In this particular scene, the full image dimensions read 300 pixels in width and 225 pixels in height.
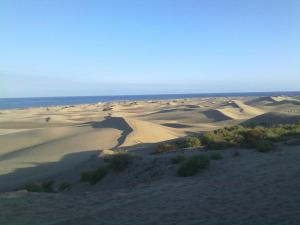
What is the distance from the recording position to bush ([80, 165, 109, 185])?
16.0m

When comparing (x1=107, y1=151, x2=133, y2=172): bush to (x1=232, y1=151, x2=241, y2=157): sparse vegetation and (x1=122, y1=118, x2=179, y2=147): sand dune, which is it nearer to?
(x1=232, y1=151, x2=241, y2=157): sparse vegetation

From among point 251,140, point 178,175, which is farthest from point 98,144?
point 178,175

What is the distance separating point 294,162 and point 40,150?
1928 centimetres

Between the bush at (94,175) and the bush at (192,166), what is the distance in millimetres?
3281

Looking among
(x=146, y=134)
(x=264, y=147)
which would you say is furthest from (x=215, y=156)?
(x=146, y=134)

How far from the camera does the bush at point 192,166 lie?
1396cm

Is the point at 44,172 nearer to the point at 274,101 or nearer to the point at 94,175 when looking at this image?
the point at 94,175

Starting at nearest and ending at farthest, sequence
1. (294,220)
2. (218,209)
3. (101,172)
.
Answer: (294,220), (218,209), (101,172)

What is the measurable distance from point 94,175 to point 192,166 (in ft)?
12.8

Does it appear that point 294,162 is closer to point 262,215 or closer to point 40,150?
point 262,215

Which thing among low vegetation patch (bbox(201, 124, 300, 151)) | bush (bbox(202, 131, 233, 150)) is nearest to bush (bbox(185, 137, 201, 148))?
low vegetation patch (bbox(201, 124, 300, 151))

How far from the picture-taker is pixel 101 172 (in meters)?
16.3

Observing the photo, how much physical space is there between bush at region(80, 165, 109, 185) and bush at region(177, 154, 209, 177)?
129 inches

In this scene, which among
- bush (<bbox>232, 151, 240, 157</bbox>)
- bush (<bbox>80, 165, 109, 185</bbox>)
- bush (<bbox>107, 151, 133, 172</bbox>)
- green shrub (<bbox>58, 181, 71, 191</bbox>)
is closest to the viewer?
green shrub (<bbox>58, 181, 71, 191</bbox>)
